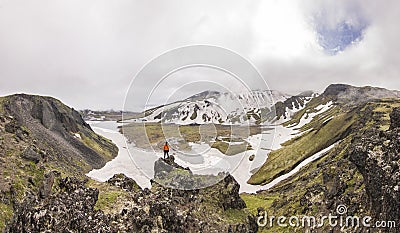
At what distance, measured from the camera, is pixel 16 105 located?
4801 inches

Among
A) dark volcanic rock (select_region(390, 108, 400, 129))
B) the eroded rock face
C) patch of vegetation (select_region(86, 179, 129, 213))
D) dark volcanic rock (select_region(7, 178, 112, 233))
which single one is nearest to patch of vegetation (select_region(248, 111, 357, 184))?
dark volcanic rock (select_region(390, 108, 400, 129))

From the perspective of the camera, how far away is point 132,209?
91.6 feet

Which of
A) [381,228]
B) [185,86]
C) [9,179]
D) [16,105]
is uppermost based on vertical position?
[16,105]

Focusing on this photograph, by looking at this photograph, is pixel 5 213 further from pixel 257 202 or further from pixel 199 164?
pixel 257 202

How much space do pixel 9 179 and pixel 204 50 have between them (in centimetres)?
3045

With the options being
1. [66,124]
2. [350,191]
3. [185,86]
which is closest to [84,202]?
[185,86]

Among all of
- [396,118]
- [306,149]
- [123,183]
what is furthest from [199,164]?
[306,149]

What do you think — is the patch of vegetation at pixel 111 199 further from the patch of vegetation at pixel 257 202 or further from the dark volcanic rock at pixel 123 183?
the patch of vegetation at pixel 257 202

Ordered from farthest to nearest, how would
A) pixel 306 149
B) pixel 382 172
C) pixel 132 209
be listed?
1. pixel 306 149
2. pixel 382 172
3. pixel 132 209

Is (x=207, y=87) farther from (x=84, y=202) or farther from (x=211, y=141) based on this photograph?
(x=84, y=202)

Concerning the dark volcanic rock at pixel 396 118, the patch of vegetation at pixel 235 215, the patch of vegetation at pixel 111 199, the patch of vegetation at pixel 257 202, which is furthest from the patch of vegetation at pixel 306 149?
the patch of vegetation at pixel 111 199

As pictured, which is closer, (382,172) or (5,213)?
(5,213)

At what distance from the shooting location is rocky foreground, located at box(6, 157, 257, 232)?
22953mm

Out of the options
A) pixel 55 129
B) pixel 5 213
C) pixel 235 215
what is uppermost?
pixel 55 129
